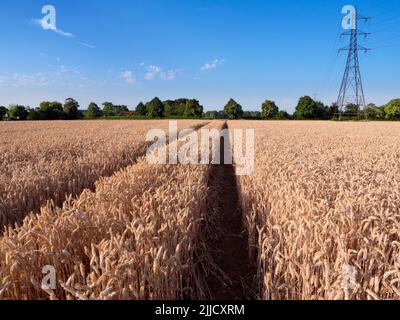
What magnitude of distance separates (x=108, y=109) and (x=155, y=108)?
95.3ft

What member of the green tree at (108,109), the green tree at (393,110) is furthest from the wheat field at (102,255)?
the green tree at (108,109)

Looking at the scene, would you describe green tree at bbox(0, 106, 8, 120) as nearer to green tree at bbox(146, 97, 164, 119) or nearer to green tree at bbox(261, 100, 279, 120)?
green tree at bbox(146, 97, 164, 119)

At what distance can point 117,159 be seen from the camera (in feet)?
34.8

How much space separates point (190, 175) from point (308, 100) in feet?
327

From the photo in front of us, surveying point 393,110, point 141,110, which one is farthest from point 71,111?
point 393,110

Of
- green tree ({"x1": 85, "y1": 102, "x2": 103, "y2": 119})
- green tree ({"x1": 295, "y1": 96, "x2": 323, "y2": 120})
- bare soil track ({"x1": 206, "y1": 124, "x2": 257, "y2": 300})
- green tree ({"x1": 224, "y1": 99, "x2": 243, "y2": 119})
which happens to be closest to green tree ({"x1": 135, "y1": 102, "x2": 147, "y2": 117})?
green tree ({"x1": 85, "y1": 102, "x2": 103, "y2": 119})

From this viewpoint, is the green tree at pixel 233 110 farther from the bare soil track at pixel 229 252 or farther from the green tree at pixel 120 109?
the bare soil track at pixel 229 252

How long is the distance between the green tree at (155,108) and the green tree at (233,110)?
2591 cm

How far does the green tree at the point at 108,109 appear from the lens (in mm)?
126750

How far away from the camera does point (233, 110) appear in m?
115

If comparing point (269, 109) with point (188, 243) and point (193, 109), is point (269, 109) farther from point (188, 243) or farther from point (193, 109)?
point (188, 243)
